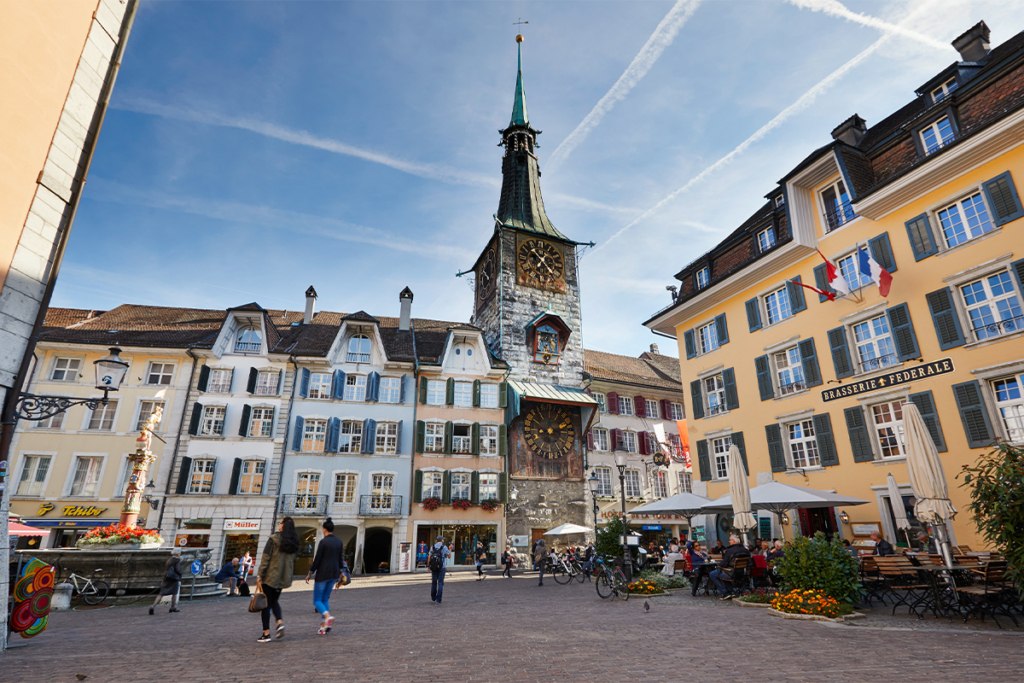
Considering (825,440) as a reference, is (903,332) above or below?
above

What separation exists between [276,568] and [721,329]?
1969 cm

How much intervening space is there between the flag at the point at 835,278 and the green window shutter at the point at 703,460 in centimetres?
797

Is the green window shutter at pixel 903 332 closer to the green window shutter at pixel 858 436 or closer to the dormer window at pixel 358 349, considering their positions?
the green window shutter at pixel 858 436

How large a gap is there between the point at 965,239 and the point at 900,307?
2.31 m

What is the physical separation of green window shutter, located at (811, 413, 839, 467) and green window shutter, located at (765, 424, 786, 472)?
1.33 meters

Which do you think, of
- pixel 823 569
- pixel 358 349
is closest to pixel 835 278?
pixel 823 569

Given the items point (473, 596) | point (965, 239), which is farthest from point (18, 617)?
point (965, 239)

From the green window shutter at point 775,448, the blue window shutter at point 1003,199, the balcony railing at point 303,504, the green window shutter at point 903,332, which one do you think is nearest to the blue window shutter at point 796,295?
the green window shutter at point 903,332

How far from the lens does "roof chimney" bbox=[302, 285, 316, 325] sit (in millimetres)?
32138

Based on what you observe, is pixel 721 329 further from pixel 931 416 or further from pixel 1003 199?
pixel 1003 199

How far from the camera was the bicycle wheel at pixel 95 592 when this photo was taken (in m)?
12.5

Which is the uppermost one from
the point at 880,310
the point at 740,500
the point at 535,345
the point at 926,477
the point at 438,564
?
the point at 535,345

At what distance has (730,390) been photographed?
69.5 feet

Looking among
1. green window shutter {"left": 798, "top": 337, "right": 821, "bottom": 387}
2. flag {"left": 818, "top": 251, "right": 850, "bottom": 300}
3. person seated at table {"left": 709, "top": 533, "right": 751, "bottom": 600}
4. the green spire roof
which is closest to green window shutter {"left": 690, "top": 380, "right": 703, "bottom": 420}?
green window shutter {"left": 798, "top": 337, "right": 821, "bottom": 387}
